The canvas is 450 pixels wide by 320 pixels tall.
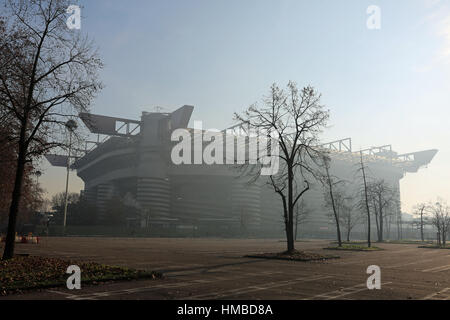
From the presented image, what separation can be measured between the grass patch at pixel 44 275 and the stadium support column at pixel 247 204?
13480cm

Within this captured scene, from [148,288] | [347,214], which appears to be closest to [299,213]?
[347,214]

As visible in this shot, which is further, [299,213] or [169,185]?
[169,185]

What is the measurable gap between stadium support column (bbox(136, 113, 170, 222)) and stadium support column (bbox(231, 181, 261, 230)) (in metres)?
30.1

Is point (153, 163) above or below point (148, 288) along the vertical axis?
above

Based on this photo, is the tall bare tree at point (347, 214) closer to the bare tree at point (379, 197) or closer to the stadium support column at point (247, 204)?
the bare tree at point (379, 197)

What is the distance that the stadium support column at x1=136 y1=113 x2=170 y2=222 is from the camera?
148m

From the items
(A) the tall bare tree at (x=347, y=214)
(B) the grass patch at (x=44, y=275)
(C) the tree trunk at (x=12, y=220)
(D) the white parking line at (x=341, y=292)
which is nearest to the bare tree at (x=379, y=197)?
(A) the tall bare tree at (x=347, y=214)

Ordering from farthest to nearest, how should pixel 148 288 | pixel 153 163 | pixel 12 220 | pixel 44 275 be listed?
pixel 153 163, pixel 12 220, pixel 44 275, pixel 148 288

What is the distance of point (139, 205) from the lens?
14438cm

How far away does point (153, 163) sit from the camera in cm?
15038

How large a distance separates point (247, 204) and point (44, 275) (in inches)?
5820

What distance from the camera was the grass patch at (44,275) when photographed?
36.6 feet

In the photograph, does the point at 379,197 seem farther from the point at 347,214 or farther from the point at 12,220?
the point at 12,220
